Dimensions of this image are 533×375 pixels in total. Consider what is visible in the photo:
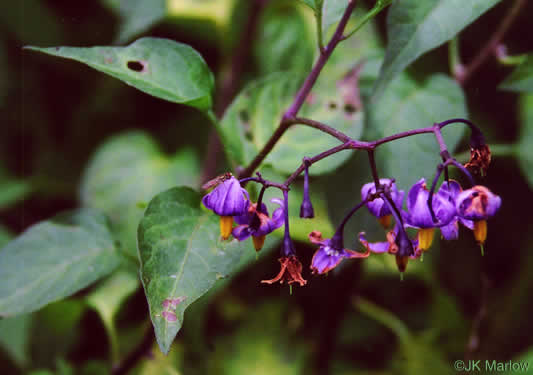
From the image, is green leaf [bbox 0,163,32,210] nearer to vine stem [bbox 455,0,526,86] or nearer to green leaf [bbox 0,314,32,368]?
green leaf [bbox 0,314,32,368]

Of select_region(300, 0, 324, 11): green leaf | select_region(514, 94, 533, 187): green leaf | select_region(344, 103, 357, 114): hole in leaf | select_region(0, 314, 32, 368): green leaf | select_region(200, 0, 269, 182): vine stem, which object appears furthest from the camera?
select_region(200, 0, 269, 182): vine stem

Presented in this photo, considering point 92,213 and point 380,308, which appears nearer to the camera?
point 92,213

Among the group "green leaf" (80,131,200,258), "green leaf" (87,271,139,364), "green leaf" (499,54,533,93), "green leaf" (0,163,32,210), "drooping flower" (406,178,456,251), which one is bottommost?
"green leaf" (87,271,139,364)

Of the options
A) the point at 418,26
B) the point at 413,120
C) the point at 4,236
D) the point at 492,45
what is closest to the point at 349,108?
the point at 413,120

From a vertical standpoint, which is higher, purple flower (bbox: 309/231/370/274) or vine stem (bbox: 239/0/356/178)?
vine stem (bbox: 239/0/356/178)


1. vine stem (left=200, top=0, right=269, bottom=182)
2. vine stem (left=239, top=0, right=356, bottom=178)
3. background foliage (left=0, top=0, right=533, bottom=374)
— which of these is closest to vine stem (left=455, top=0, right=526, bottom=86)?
background foliage (left=0, top=0, right=533, bottom=374)

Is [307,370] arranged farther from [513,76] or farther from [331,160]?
[513,76]

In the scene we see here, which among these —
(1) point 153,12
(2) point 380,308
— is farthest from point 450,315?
(1) point 153,12

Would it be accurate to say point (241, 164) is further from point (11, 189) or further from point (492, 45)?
point (11, 189)

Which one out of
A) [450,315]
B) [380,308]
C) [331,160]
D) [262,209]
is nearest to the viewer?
[262,209]
